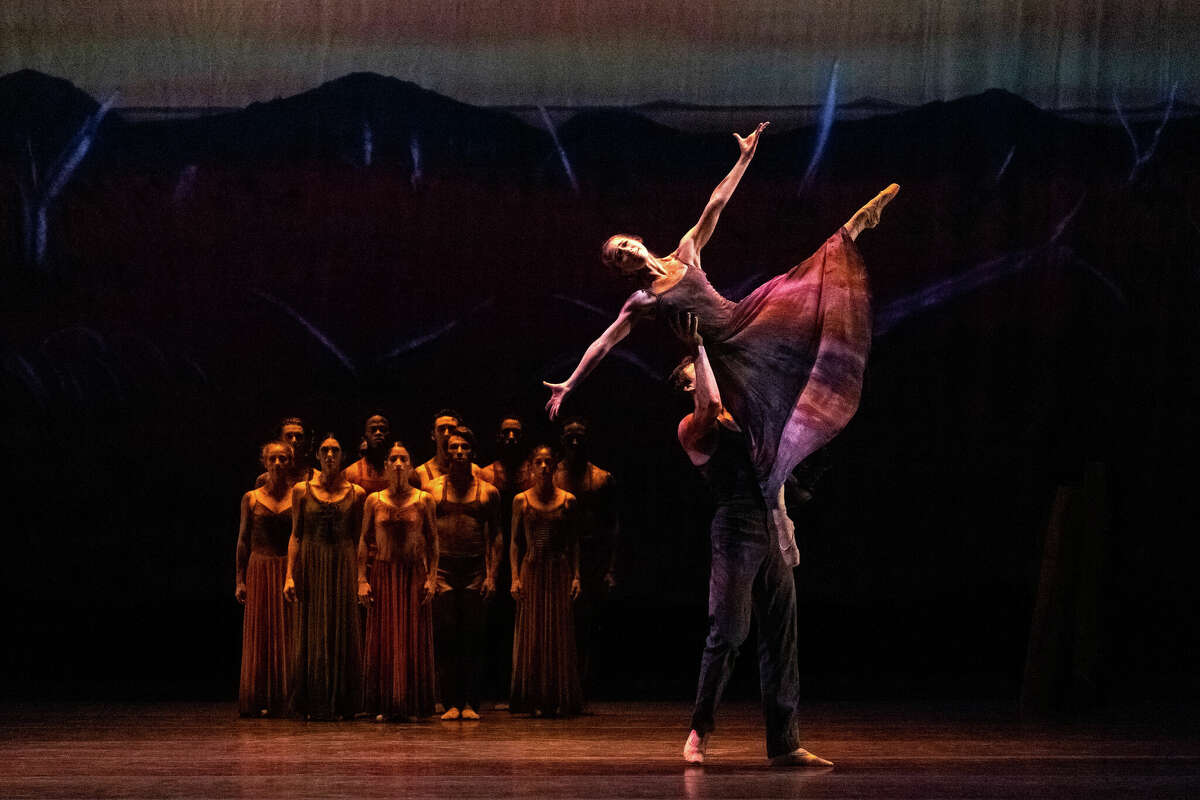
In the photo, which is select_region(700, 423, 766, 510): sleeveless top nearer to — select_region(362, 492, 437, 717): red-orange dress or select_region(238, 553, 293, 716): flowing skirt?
select_region(362, 492, 437, 717): red-orange dress

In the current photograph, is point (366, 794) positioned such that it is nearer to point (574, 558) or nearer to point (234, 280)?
point (574, 558)

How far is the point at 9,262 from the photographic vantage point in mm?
9641

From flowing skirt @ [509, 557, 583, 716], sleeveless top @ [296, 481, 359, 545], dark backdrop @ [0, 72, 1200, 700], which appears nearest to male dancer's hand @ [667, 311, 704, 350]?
flowing skirt @ [509, 557, 583, 716]

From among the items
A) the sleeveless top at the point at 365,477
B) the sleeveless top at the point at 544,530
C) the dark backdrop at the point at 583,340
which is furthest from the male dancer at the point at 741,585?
the dark backdrop at the point at 583,340

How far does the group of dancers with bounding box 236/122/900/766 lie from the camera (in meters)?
6.11

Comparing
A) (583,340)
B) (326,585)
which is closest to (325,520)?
(326,585)

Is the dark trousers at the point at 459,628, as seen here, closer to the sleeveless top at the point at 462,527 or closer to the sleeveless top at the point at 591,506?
the sleeveless top at the point at 462,527

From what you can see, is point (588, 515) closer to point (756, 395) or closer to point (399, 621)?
point (399, 621)

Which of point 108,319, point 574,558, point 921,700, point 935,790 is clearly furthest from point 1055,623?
point 108,319

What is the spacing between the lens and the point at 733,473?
616cm

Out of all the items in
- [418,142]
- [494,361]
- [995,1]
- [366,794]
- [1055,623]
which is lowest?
[366,794]

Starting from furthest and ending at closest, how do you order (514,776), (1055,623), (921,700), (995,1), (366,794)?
(995,1)
(921,700)
(1055,623)
(514,776)
(366,794)

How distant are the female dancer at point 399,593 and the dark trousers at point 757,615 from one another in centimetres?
230

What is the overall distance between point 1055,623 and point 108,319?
5016mm
